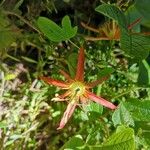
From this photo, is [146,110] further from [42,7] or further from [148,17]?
[42,7]

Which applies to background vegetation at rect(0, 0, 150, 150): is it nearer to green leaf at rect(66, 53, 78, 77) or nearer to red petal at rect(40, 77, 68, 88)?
green leaf at rect(66, 53, 78, 77)

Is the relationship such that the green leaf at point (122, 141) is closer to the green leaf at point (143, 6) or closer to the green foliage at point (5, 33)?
the green leaf at point (143, 6)

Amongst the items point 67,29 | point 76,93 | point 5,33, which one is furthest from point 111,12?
point 5,33

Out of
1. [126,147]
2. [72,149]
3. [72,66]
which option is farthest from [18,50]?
[126,147]

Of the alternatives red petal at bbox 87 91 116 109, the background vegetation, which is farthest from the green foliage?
red petal at bbox 87 91 116 109

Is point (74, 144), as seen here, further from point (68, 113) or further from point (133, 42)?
point (133, 42)

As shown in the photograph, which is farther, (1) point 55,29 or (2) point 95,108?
(2) point 95,108
